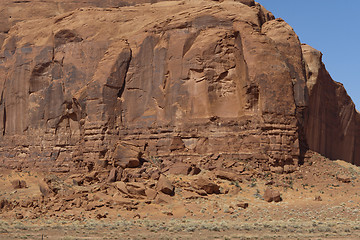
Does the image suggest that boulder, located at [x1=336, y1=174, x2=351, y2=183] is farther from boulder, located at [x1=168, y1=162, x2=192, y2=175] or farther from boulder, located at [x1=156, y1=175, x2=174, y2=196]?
boulder, located at [x1=156, y1=175, x2=174, y2=196]

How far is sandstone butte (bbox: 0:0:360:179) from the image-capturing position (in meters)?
35.4

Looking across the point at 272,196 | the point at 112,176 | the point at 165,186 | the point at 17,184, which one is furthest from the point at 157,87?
the point at 272,196

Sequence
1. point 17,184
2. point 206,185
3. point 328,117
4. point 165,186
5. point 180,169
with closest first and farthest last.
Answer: point 165,186, point 206,185, point 180,169, point 17,184, point 328,117

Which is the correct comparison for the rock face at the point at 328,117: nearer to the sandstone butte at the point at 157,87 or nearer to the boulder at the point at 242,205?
the sandstone butte at the point at 157,87

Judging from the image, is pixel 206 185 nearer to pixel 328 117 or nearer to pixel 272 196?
pixel 272 196

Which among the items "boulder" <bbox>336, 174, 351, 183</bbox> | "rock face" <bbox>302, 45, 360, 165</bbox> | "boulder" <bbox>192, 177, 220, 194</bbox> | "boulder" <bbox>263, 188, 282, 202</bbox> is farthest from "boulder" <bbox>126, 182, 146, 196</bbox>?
"rock face" <bbox>302, 45, 360, 165</bbox>

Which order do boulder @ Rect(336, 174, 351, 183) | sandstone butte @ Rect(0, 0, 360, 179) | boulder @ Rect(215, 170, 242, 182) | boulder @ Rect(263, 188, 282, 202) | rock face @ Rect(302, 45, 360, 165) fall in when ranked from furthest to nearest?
1. rock face @ Rect(302, 45, 360, 165)
2. sandstone butte @ Rect(0, 0, 360, 179)
3. boulder @ Rect(336, 174, 351, 183)
4. boulder @ Rect(215, 170, 242, 182)
5. boulder @ Rect(263, 188, 282, 202)

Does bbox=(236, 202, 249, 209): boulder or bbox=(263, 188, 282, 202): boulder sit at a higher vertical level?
bbox=(263, 188, 282, 202): boulder

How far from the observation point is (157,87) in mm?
39156

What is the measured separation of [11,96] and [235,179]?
21637 mm

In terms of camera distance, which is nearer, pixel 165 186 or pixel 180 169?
pixel 165 186

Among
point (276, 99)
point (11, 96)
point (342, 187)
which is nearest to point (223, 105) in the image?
point (276, 99)

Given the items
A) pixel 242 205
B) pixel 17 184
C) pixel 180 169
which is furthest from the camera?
pixel 17 184

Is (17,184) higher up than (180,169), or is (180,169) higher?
(180,169)
